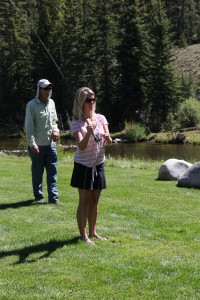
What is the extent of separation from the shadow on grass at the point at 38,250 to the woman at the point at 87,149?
280mm

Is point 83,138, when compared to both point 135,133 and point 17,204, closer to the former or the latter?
point 17,204

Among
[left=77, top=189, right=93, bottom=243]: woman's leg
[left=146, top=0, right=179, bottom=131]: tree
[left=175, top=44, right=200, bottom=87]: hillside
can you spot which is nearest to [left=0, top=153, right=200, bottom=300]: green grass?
[left=77, top=189, right=93, bottom=243]: woman's leg

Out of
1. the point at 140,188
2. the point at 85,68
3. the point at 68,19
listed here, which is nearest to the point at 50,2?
the point at 68,19

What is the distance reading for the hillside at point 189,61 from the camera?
65662mm

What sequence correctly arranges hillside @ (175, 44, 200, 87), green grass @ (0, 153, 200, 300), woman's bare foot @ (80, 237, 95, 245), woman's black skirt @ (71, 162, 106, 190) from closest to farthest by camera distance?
green grass @ (0, 153, 200, 300)
woman's black skirt @ (71, 162, 106, 190)
woman's bare foot @ (80, 237, 95, 245)
hillside @ (175, 44, 200, 87)

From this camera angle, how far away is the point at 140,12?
50.1 metres

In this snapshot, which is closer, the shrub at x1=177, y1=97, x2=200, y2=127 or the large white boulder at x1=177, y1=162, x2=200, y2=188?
the large white boulder at x1=177, y1=162, x2=200, y2=188

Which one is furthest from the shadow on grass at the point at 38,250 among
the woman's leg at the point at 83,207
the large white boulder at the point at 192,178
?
the large white boulder at the point at 192,178

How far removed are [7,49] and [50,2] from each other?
9.70 metres

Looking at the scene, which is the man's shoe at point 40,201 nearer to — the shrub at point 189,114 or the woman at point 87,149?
the woman at point 87,149

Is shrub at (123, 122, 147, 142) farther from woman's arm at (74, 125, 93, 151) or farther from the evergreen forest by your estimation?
woman's arm at (74, 125, 93, 151)

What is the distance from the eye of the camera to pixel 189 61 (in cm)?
7125

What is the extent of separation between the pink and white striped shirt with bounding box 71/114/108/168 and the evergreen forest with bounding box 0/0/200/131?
3913 centimetres

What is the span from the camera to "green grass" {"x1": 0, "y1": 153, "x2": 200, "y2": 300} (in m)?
4.57
